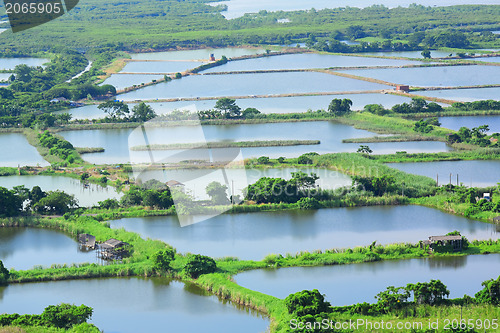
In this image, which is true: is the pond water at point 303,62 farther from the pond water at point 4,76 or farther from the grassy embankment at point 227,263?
the grassy embankment at point 227,263

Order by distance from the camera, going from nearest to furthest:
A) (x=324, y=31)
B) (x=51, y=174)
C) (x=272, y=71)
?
(x=51, y=174) → (x=272, y=71) → (x=324, y=31)

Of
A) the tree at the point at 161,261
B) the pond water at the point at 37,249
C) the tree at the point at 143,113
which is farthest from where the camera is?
the tree at the point at 143,113

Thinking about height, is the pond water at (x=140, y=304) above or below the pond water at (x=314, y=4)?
below

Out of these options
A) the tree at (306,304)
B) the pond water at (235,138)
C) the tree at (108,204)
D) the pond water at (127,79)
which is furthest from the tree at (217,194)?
the pond water at (127,79)

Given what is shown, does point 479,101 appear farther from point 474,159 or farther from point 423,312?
point 423,312

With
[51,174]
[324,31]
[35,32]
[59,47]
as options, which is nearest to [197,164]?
[51,174]

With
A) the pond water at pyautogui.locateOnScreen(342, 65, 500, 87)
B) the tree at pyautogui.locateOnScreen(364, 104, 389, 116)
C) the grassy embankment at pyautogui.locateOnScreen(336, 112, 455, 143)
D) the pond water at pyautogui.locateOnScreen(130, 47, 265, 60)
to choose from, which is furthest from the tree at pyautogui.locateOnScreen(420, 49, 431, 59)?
the grassy embankment at pyautogui.locateOnScreen(336, 112, 455, 143)
